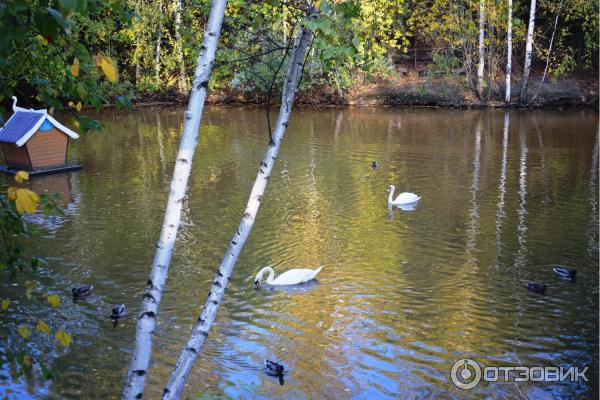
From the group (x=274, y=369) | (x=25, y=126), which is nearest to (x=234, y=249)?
(x=274, y=369)

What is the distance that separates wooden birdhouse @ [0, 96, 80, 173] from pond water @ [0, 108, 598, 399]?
1.81ft

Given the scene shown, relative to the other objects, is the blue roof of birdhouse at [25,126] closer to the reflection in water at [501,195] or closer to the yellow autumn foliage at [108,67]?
the reflection in water at [501,195]

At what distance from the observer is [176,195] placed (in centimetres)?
335

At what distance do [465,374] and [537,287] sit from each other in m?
2.42

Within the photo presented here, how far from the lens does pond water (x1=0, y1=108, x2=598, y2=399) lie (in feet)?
23.6

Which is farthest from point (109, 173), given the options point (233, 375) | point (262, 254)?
point (233, 375)

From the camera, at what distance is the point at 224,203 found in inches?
541

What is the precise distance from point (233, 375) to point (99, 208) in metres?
7.36

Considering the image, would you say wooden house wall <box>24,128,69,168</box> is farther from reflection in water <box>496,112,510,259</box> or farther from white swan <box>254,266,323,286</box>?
reflection in water <box>496,112,510,259</box>

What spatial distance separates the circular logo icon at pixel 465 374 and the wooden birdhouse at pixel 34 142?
11.7 metres

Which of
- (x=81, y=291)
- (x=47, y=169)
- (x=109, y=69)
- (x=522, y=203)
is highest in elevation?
(x=109, y=69)

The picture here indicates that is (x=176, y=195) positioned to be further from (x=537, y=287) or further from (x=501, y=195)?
(x=501, y=195)

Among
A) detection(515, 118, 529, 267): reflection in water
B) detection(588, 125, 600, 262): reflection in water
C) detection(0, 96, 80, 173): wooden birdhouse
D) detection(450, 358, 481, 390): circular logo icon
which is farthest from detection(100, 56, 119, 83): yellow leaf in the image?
detection(0, 96, 80, 173): wooden birdhouse

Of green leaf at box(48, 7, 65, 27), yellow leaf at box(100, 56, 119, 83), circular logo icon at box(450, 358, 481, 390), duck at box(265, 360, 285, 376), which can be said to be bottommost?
circular logo icon at box(450, 358, 481, 390)
